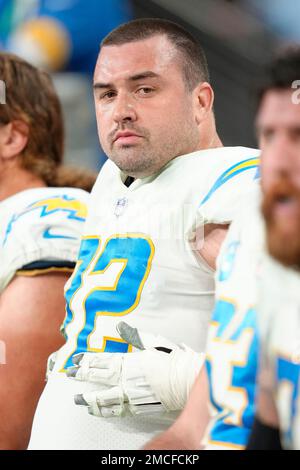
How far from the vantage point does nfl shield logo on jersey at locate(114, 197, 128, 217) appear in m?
2.21

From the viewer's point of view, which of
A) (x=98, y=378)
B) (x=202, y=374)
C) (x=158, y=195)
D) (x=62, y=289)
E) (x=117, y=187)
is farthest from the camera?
(x=62, y=289)

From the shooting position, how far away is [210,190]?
2029 millimetres

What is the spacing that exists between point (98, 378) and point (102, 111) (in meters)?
0.62

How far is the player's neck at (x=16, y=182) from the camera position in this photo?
2885 mm

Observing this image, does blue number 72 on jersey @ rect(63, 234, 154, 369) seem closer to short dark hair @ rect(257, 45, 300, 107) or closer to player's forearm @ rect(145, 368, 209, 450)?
player's forearm @ rect(145, 368, 209, 450)

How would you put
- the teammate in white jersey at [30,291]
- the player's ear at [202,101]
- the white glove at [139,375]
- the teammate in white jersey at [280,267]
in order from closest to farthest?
the teammate in white jersey at [280,267] < the white glove at [139,375] < the player's ear at [202,101] < the teammate in white jersey at [30,291]

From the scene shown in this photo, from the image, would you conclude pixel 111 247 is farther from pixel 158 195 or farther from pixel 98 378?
pixel 98 378

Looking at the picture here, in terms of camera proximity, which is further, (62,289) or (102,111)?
(62,289)

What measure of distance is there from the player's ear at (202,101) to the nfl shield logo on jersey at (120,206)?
251 mm

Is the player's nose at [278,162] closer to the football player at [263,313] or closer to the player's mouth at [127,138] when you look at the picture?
the football player at [263,313]

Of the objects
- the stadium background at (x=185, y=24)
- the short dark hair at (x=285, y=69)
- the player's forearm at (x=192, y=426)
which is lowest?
the player's forearm at (x=192, y=426)

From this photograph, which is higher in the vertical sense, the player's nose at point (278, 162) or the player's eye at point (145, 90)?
the player's eye at point (145, 90)

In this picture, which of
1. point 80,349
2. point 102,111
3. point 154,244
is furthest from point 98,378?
point 102,111

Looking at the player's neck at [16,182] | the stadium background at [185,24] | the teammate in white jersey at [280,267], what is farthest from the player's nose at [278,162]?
the stadium background at [185,24]
